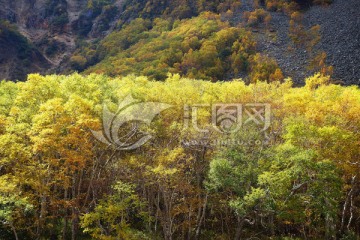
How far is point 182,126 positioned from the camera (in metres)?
24.9

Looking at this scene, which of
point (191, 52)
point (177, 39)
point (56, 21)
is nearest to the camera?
point (191, 52)

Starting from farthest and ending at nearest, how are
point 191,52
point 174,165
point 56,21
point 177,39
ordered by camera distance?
point 56,21 < point 177,39 < point 191,52 < point 174,165

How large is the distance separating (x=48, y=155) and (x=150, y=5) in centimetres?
13349

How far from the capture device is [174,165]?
2361 centimetres

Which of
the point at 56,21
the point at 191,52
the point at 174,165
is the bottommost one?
the point at 174,165

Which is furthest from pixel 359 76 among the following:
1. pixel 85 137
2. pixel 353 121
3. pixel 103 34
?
pixel 103 34

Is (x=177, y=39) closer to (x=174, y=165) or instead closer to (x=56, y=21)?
(x=174, y=165)

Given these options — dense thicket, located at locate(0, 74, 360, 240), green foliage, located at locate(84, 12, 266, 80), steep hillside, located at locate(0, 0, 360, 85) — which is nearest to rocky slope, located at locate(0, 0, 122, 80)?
steep hillside, located at locate(0, 0, 360, 85)

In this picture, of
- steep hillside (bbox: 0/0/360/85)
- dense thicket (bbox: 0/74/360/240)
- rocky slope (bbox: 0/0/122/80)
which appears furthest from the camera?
rocky slope (bbox: 0/0/122/80)

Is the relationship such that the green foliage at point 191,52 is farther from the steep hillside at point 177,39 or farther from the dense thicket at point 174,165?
the dense thicket at point 174,165

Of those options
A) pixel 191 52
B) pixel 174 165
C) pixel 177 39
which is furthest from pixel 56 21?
pixel 174 165

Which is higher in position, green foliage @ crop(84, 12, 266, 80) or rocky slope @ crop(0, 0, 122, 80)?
rocky slope @ crop(0, 0, 122, 80)

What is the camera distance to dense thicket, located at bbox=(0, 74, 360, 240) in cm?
2050

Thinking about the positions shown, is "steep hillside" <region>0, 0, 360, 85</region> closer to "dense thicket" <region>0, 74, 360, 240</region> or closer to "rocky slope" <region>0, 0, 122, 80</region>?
"rocky slope" <region>0, 0, 122, 80</region>
